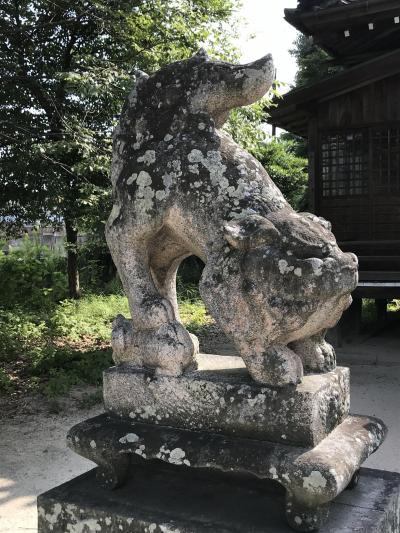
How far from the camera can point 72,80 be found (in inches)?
242

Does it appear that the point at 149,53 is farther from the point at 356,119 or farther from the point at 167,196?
the point at 167,196

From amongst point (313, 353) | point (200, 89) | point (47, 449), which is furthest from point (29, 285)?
point (313, 353)

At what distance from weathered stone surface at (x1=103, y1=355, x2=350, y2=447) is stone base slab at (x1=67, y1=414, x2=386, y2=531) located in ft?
0.13

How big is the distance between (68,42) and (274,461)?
909 centimetres

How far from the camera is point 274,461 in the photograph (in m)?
1.89

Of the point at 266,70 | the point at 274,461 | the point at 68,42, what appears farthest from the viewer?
the point at 68,42

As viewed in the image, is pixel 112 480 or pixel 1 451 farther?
pixel 1 451

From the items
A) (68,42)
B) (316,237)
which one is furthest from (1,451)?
(68,42)

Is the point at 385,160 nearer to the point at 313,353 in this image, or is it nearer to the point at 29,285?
the point at 313,353

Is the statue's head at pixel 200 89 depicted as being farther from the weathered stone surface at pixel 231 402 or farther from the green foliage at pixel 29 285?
the green foliage at pixel 29 285

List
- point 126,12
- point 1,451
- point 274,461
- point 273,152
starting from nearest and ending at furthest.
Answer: point 274,461 < point 1,451 < point 126,12 < point 273,152

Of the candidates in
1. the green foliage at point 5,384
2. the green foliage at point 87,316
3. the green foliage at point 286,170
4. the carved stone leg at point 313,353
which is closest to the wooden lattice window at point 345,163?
the green foliage at point 87,316

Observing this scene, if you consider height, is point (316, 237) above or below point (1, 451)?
above

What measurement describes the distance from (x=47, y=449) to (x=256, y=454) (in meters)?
3.52
